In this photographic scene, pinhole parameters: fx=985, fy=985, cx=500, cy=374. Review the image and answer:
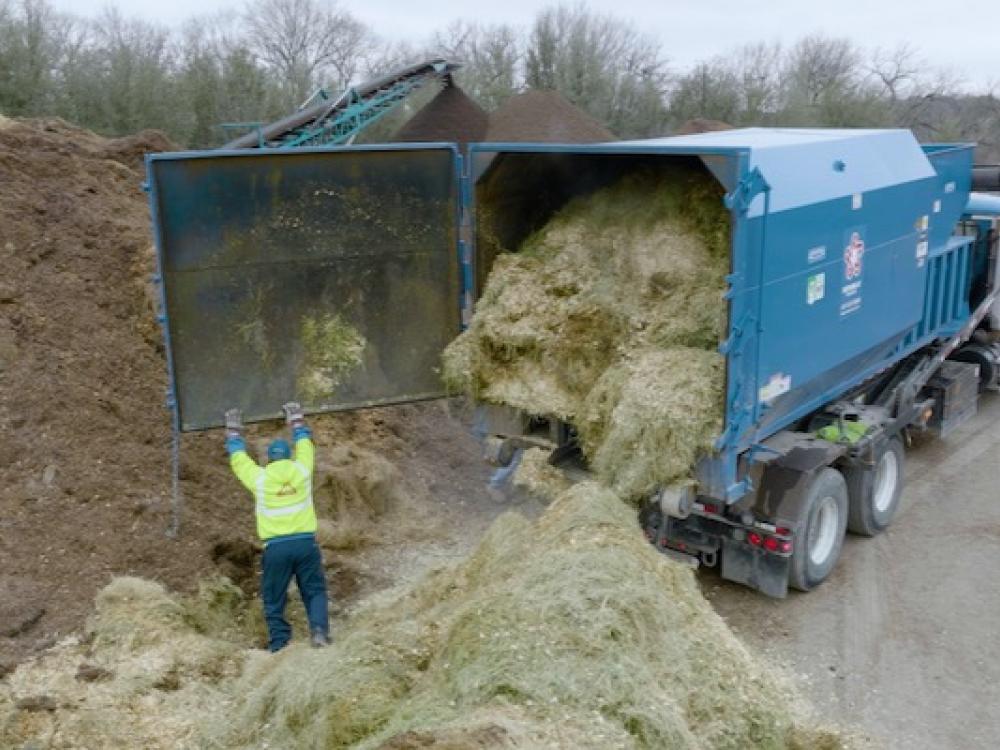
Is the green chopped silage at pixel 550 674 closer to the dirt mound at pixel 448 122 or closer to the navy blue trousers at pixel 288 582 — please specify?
the navy blue trousers at pixel 288 582

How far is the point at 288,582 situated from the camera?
19.3ft

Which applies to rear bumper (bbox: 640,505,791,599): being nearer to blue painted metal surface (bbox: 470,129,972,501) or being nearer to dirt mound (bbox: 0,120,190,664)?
blue painted metal surface (bbox: 470,129,972,501)

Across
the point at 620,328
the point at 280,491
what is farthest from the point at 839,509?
the point at 280,491

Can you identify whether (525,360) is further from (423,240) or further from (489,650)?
(489,650)

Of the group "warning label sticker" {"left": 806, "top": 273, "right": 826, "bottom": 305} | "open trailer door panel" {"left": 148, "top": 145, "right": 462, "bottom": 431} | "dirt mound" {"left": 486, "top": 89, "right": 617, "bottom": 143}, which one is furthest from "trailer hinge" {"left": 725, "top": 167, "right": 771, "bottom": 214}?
"dirt mound" {"left": 486, "top": 89, "right": 617, "bottom": 143}

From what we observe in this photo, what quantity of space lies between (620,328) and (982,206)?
5.35m

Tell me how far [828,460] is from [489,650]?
338 centimetres

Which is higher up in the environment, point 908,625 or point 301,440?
point 301,440

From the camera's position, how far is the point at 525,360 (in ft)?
20.8

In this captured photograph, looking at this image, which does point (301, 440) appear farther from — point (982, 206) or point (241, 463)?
point (982, 206)

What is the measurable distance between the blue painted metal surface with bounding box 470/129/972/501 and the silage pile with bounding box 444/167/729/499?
8.6 inches

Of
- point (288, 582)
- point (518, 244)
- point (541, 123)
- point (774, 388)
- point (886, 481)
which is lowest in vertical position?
point (886, 481)

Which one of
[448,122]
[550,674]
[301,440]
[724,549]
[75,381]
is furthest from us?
[448,122]

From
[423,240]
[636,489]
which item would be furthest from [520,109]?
[636,489]
